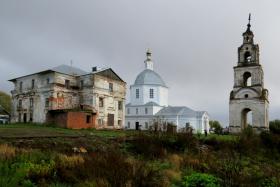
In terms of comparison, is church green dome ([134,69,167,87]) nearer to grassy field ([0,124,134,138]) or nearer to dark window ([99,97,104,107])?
dark window ([99,97,104,107])

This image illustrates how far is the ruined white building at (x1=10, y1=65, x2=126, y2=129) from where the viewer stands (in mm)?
37219

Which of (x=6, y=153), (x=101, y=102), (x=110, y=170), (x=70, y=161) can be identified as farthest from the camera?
(x=101, y=102)

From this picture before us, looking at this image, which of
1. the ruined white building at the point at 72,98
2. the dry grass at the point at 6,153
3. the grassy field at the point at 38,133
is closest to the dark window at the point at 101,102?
the ruined white building at the point at 72,98

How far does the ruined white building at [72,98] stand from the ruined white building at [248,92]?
15.4 metres

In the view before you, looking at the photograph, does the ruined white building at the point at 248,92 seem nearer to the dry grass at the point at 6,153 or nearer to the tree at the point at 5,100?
the dry grass at the point at 6,153

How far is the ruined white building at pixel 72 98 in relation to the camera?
3722 cm

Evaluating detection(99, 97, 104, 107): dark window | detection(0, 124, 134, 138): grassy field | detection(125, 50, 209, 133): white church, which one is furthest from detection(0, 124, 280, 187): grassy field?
detection(125, 50, 209, 133): white church

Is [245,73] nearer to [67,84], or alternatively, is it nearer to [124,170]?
[67,84]

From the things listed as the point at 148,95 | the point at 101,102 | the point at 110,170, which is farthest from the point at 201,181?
the point at 148,95

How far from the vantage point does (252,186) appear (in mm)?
9398

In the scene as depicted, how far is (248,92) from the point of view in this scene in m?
38.5

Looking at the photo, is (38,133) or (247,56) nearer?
(38,133)

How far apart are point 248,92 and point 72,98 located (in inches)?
889

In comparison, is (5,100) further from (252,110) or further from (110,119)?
(252,110)
